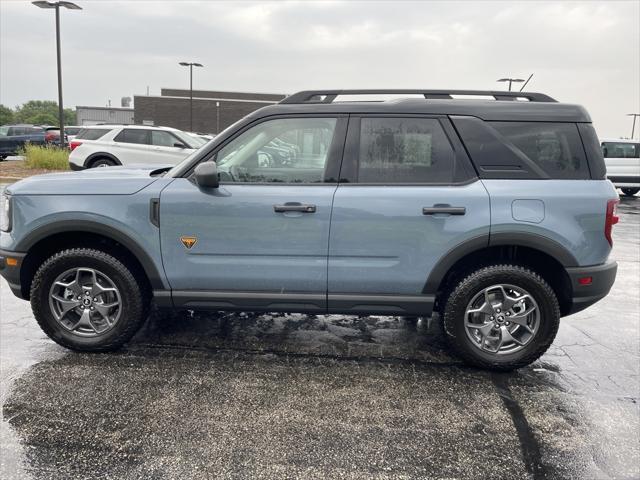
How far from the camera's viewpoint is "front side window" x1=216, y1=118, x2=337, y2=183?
3.74 meters

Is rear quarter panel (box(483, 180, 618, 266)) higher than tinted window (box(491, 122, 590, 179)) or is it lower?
lower

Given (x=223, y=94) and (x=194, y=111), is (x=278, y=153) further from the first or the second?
(x=223, y=94)

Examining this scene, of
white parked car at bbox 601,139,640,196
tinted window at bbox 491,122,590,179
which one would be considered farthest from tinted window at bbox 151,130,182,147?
white parked car at bbox 601,139,640,196

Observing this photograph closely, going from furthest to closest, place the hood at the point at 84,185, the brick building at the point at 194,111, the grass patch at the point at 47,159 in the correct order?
the brick building at the point at 194,111 → the grass patch at the point at 47,159 → the hood at the point at 84,185

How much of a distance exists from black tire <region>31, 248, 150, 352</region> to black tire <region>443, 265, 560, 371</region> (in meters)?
2.28

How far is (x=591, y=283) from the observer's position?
364 centimetres

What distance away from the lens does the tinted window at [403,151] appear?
3676 millimetres

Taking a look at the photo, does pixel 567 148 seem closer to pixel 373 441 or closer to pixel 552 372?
pixel 552 372

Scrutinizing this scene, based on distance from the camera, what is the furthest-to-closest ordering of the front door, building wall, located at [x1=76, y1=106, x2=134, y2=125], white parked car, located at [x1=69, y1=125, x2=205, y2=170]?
building wall, located at [x1=76, y1=106, x2=134, y2=125]
white parked car, located at [x1=69, y1=125, x2=205, y2=170]
the front door

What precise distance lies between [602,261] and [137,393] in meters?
3.28

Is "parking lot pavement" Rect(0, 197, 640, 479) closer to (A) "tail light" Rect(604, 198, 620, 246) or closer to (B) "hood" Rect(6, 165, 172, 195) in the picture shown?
(A) "tail light" Rect(604, 198, 620, 246)

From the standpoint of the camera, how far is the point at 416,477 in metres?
2.57

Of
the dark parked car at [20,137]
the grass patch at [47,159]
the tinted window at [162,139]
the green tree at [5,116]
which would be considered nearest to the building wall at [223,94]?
the dark parked car at [20,137]

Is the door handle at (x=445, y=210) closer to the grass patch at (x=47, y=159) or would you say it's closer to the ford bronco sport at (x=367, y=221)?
the ford bronco sport at (x=367, y=221)
